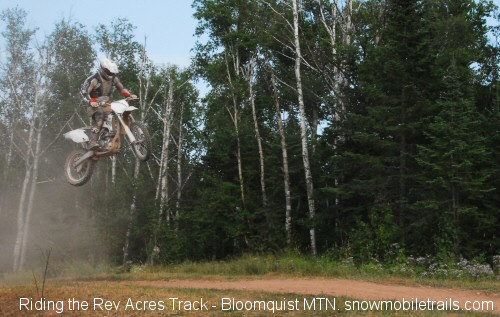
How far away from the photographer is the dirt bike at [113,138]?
361 inches

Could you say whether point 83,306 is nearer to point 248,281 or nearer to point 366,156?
point 248,281

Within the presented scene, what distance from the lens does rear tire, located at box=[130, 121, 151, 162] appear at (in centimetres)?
905

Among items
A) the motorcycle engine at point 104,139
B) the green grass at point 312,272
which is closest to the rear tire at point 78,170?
the motorcycle engine at point 104,139

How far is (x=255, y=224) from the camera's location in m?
26.9

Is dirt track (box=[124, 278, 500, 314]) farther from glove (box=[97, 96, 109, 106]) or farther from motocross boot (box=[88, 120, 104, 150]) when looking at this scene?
glove (box=[97, 96, 109, 106])

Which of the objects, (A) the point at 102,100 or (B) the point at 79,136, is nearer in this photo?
(A) the point at 102,100

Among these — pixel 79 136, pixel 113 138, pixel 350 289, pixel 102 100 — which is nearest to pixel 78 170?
pixel 79 136

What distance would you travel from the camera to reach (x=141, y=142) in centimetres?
915

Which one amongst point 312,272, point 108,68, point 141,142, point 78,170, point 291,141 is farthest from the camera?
point 291,141

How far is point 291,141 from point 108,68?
2017cm

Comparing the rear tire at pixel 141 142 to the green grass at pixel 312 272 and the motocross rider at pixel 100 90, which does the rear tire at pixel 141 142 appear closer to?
the motocross rider at pixel 100 90

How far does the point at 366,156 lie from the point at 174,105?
16.7m

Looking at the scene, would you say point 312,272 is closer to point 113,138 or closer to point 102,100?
point 113,138

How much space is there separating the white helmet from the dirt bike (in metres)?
0.51
